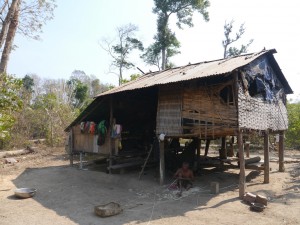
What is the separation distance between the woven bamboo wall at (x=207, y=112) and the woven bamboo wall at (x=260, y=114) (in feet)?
1.24

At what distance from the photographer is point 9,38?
11797 mm

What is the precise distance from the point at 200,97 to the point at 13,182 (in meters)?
7.80

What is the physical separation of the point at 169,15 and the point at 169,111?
19084mm

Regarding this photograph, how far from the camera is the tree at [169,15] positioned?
27.2m

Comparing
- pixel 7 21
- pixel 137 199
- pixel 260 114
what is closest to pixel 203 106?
pixel 260 114

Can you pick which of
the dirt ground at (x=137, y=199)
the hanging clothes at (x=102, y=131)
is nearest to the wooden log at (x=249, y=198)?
the dirt ground at (x=137, y=199)

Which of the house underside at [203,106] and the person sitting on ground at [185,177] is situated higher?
the house underside at [203,106]

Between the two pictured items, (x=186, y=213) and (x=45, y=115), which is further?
(x=45, y=115)

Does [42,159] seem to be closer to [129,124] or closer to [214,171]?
[129,124]

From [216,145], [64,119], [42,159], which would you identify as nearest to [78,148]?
[42,159]

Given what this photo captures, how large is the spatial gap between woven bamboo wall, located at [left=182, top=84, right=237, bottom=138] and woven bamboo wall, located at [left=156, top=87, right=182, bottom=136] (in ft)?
0.80

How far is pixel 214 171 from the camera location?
13.7 metres

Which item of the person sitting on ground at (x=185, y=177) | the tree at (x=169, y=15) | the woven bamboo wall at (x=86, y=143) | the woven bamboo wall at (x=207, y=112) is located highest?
the tree at (x=169, y=15)

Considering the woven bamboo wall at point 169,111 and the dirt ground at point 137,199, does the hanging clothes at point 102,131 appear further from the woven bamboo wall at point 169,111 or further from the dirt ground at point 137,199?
the woven bamboo wall at point 169,111
